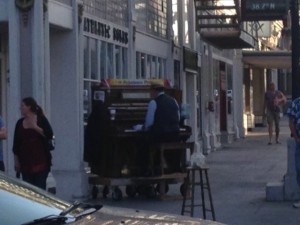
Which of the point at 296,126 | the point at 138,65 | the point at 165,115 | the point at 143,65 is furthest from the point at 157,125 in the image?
the point at 143,65

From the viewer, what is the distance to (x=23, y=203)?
5832mm

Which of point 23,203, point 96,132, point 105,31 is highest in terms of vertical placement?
point 105,31

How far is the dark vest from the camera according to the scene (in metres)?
14.6

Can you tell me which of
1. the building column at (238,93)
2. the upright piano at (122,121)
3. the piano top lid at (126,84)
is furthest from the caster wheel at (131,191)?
the building column at (238,93)

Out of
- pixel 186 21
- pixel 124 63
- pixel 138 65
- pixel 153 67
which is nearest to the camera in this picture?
pixel 124 63

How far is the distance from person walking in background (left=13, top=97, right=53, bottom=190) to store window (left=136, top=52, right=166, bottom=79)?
22.7 feet

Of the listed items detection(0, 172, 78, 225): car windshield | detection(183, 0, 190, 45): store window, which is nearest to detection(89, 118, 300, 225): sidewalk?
detection(183, 0, 190, 45): store window

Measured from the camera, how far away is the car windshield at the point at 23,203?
18.4 feet

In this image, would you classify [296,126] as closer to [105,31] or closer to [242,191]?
[242,191]

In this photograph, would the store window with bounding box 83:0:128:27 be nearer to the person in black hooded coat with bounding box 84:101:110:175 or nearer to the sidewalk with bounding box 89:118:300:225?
the person in black hooded coat with bounding box 84:101:110:175

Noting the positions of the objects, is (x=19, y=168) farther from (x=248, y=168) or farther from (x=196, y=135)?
(x=196, y=135)

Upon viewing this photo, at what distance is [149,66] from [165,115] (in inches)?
220

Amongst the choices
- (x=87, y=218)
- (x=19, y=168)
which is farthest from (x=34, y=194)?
(x=19, y=168)

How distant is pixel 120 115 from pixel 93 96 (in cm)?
→ 63
